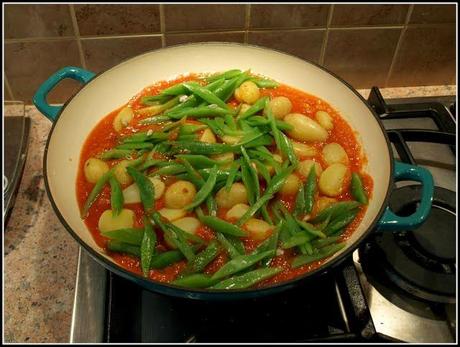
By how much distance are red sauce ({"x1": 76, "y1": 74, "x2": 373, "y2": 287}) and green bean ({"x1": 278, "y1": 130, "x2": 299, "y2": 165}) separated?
0.04m

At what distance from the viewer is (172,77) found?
1096mm

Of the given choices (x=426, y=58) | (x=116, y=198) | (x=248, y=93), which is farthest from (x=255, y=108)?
(x=426, y=58)

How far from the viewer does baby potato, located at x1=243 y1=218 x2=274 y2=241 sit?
0.83m

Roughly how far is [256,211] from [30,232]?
505 millimetres

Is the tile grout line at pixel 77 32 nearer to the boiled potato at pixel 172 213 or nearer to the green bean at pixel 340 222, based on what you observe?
the boiled potato at pixel 172 213

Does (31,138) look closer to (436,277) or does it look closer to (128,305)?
(128,305)

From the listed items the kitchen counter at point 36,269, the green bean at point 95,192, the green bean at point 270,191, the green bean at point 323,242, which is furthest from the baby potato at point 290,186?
the kitchen counter at point 36,269

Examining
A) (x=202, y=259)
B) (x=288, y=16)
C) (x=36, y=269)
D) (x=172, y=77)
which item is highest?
(x=288, y=16)

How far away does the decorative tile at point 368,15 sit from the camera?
3.80 ft

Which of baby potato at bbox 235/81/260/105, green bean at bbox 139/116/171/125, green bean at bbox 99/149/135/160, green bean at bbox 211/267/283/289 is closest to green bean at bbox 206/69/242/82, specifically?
baby potato at bbox 235/81/260/105

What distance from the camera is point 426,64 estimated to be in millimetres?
1322

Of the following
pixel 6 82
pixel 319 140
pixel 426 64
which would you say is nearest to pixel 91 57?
pixel 6 82

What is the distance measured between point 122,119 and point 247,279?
18.2 inches

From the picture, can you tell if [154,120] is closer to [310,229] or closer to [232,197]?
[232,197]
